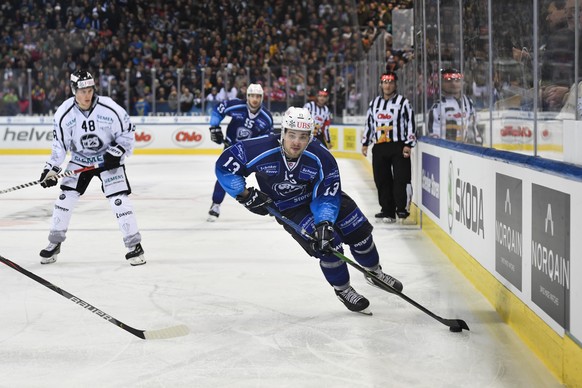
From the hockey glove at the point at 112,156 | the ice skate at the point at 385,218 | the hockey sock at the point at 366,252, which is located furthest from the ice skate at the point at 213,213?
the hockey sock at the point at 366,252

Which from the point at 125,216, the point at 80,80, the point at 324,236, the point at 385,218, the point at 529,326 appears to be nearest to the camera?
the point at 529,326

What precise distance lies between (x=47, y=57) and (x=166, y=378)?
60.5 ft

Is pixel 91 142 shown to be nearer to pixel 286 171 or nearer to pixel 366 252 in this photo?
pixel 286 171

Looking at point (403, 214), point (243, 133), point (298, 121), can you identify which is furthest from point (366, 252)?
point (243, 133)

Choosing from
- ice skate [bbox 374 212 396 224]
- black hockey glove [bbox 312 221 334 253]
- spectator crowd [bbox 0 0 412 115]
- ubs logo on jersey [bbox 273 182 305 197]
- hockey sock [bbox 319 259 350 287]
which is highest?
spectator crowd [bbox 0 0 412 115]

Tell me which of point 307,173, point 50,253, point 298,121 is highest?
point 298,121

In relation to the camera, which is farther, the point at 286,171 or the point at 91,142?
the point at 91,142

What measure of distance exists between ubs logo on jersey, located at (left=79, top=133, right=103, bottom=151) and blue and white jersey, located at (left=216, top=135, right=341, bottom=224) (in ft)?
5.52

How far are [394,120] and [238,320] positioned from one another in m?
4.29

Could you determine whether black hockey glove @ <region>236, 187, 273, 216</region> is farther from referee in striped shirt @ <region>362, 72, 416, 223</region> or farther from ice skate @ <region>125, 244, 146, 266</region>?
referee in striped shirt @ <region>362, 72, 416, 223</region>

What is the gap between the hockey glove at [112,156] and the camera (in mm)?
5977

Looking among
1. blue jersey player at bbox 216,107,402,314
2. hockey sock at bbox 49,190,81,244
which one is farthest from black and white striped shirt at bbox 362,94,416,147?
blue jersey player at bbox 216,107,402,314

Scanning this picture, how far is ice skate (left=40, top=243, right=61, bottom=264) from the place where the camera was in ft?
20.5

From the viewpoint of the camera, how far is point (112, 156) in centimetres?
599
